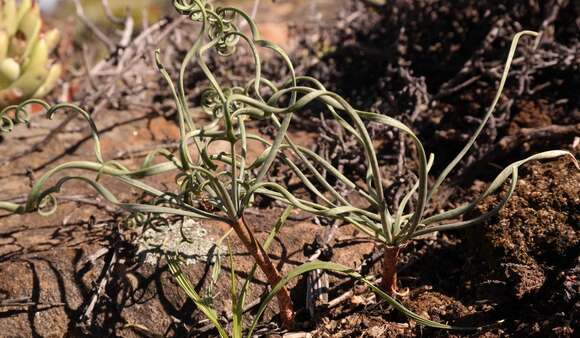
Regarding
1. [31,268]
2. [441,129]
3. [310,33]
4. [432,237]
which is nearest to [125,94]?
[310,33]

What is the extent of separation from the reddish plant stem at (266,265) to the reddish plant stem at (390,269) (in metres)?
0.23

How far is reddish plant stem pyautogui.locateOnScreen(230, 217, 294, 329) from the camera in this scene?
1.19 m

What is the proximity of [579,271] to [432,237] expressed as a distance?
0.39 meters

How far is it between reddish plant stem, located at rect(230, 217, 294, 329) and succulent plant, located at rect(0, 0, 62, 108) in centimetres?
143

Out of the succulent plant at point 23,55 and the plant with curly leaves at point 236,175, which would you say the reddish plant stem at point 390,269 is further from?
the succulent plant at point 23,55

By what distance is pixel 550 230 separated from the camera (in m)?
1.32

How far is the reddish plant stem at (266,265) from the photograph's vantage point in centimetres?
119

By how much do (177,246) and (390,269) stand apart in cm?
55

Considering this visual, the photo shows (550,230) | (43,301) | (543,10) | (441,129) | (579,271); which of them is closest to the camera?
(579,271)

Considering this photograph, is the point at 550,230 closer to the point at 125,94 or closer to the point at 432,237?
the point at 432,237

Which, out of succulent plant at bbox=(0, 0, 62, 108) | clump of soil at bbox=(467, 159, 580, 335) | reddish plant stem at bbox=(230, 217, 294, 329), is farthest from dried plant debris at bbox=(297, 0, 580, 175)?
succulent plant at bbox=(0, 0, 62, 108)

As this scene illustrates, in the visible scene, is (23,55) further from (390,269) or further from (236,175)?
(390,269)

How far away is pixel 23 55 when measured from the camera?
232 centimetres

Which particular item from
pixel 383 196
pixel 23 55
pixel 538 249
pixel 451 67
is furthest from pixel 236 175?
pixel 23 55
